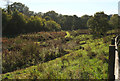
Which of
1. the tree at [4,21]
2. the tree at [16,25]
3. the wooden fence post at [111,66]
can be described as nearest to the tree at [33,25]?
the tree at [16,25]

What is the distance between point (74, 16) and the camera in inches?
2197

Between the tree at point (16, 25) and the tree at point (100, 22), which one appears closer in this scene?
the tree at point (100, 22)

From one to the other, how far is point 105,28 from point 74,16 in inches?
1453

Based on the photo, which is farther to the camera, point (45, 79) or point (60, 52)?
point (60, 52)

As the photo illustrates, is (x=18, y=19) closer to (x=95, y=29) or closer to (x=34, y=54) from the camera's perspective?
(x=95, y=29)

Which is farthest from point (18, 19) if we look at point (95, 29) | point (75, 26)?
point (75, 26)

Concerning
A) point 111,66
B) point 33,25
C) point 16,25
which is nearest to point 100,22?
point 33,25

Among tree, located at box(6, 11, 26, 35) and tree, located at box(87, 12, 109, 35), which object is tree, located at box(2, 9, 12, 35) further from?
tree, located at box(87, 12, 109, 35)

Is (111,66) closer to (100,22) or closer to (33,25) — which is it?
(100,22)

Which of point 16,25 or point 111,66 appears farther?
point 16,25

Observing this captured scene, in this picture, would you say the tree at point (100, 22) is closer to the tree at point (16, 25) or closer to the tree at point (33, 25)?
the tree at point (33, 25)

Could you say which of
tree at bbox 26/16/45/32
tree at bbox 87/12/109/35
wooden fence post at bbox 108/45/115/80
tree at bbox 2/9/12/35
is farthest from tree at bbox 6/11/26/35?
wooden fence post at bbox 108/45/115/80

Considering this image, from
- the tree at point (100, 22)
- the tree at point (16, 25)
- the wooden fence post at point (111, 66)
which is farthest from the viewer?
the tree at point (16, 25)

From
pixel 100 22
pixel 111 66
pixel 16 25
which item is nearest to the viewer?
pixel 111 66
